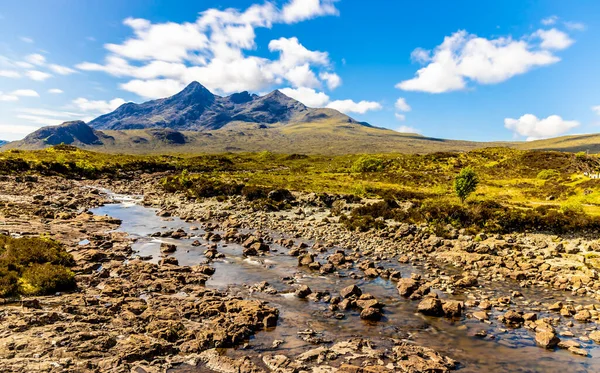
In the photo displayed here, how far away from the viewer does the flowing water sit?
14.9 metres

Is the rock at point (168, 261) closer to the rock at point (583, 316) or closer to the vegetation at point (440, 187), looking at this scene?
the vegetation at point (440, 187)

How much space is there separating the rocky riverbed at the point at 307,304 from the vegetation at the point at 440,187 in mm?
4762

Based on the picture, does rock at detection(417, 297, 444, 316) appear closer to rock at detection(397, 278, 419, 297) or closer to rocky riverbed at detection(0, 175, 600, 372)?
rocky riverbed at detection(0, 175, 600, 372)

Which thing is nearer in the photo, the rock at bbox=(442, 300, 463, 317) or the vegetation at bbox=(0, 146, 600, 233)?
the rock at bbox=(442, 300, 463, 317)

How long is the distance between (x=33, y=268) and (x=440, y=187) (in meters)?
71.2

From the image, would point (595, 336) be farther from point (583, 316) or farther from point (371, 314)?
point (371, 314)

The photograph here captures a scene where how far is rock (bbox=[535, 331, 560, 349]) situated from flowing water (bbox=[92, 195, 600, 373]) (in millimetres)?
334

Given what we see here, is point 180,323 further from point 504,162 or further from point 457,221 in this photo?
point 504,162

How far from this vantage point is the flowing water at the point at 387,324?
14930 millimetres

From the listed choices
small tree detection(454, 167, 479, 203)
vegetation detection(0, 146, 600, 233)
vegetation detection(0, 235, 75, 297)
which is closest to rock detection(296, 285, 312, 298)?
vegetation detection(0, 235, 75, 297)

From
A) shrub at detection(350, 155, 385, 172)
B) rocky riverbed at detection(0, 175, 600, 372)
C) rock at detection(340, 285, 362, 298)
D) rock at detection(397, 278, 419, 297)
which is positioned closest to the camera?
rocky riverbed at detection(0, 175, 600, 372)

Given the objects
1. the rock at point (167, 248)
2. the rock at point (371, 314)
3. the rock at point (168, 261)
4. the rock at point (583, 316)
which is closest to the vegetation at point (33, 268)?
the rock at point (168, 261)

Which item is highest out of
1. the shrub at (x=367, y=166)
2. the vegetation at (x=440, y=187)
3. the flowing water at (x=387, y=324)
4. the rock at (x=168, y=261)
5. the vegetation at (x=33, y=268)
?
the shrub at (x=367, y=166)

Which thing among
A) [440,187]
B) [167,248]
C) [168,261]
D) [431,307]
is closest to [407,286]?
[431,307]
